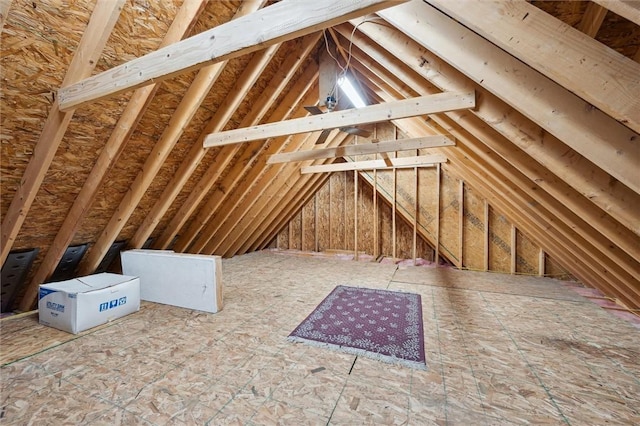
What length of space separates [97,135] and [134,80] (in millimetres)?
1160

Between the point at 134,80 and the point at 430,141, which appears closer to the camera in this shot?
the point at 134,80

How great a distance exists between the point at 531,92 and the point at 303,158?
112 inches

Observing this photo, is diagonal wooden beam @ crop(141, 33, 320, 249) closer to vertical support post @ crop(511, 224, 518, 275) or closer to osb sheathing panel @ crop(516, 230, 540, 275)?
vertical support post @ crop(511, 224, 518, 275)

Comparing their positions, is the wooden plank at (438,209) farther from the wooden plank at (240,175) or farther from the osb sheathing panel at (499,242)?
the wooden plank at (240,175)

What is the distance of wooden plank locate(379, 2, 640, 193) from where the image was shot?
106cm

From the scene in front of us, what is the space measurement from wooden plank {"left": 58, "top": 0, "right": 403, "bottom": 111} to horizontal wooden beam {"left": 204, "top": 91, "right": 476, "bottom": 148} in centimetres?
114

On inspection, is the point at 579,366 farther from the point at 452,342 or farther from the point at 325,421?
the point at 325,421

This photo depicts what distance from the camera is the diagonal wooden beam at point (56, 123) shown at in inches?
66.3

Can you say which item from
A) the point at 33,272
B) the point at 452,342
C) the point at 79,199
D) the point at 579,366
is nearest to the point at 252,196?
the point at 79,199

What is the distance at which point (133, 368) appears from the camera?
190 centimetres

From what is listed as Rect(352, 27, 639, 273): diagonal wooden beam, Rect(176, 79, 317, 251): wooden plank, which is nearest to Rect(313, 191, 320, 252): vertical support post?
Rect(176, 79, 317, 251): wooden plank

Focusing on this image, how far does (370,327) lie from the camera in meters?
2.60

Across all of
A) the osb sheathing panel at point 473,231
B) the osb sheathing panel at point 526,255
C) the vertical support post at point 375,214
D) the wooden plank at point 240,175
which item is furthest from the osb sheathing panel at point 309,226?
the osb sheathing panel at point 526,255

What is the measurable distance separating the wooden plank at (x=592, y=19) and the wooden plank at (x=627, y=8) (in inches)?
17.0
